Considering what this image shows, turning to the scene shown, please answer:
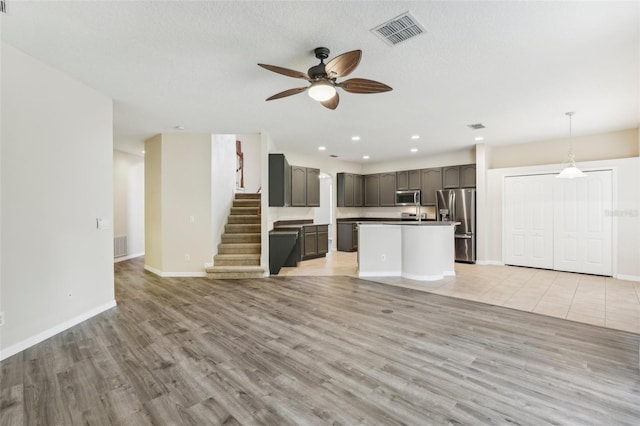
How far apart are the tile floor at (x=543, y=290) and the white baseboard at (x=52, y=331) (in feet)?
9.90

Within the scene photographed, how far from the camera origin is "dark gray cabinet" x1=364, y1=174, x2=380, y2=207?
29.8ft

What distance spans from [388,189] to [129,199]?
24.0 feet

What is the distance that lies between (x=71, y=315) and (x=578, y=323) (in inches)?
229

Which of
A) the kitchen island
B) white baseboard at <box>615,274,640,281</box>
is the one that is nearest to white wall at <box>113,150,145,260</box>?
the kitchen island

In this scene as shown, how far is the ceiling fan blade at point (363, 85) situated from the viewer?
267 centimetres

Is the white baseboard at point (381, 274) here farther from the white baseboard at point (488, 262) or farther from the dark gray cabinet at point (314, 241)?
the white baseboard at point (488, 262)

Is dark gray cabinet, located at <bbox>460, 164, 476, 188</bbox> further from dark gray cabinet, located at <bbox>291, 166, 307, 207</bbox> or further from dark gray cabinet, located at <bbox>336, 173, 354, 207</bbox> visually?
dark gray cabinet, located at <bbox>291, 166, 307, 207</bbox>

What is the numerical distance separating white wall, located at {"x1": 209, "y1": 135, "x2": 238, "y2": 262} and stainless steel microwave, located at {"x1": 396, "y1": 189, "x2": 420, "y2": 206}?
186 inches

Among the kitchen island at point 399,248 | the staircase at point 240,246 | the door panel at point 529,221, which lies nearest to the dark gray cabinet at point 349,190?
the staircase at point 240,246

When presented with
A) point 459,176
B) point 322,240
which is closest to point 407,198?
point 459,176

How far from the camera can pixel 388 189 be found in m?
8.80

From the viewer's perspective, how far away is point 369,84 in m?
2.72

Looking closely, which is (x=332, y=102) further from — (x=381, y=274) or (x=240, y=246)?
(x=240, y=246)

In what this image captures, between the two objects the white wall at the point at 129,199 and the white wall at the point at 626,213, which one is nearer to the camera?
the white wall at the point at 626,213
